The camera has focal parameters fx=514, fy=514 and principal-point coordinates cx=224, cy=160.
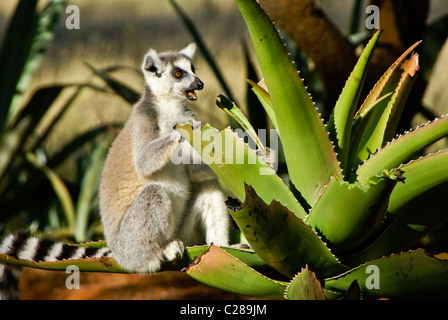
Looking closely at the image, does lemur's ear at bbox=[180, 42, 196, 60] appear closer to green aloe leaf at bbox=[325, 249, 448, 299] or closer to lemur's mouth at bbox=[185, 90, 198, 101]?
lemur's mouth at bbox=[185, 90, 198, 101]

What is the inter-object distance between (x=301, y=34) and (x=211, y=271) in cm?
114

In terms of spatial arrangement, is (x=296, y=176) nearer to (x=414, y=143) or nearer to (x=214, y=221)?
(x=414, y=143)

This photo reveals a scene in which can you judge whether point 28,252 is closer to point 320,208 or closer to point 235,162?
point 235,162

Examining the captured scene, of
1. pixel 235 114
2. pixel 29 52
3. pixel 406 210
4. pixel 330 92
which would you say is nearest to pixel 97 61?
pixel 29 52

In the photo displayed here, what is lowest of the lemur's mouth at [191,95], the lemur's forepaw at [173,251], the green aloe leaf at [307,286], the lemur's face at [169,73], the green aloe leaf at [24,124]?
the green aloe leaf at [307,286]

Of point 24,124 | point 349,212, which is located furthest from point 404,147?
point 24,124

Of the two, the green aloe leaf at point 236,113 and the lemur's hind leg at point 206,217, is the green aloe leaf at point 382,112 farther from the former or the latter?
the lemur's hind leg at point 206,217

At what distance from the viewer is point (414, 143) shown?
3.38ft

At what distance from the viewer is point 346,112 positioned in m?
1.16

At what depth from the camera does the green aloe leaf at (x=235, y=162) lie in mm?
1064

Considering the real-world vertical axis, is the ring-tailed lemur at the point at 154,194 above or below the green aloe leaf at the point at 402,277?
above

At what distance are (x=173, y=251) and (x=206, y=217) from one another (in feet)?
1.01

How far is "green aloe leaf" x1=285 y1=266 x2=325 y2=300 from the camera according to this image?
0.95 m

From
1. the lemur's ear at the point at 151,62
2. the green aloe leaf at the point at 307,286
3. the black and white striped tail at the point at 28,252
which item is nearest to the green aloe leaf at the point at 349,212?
the green aloe leaf at the point at 307,286
